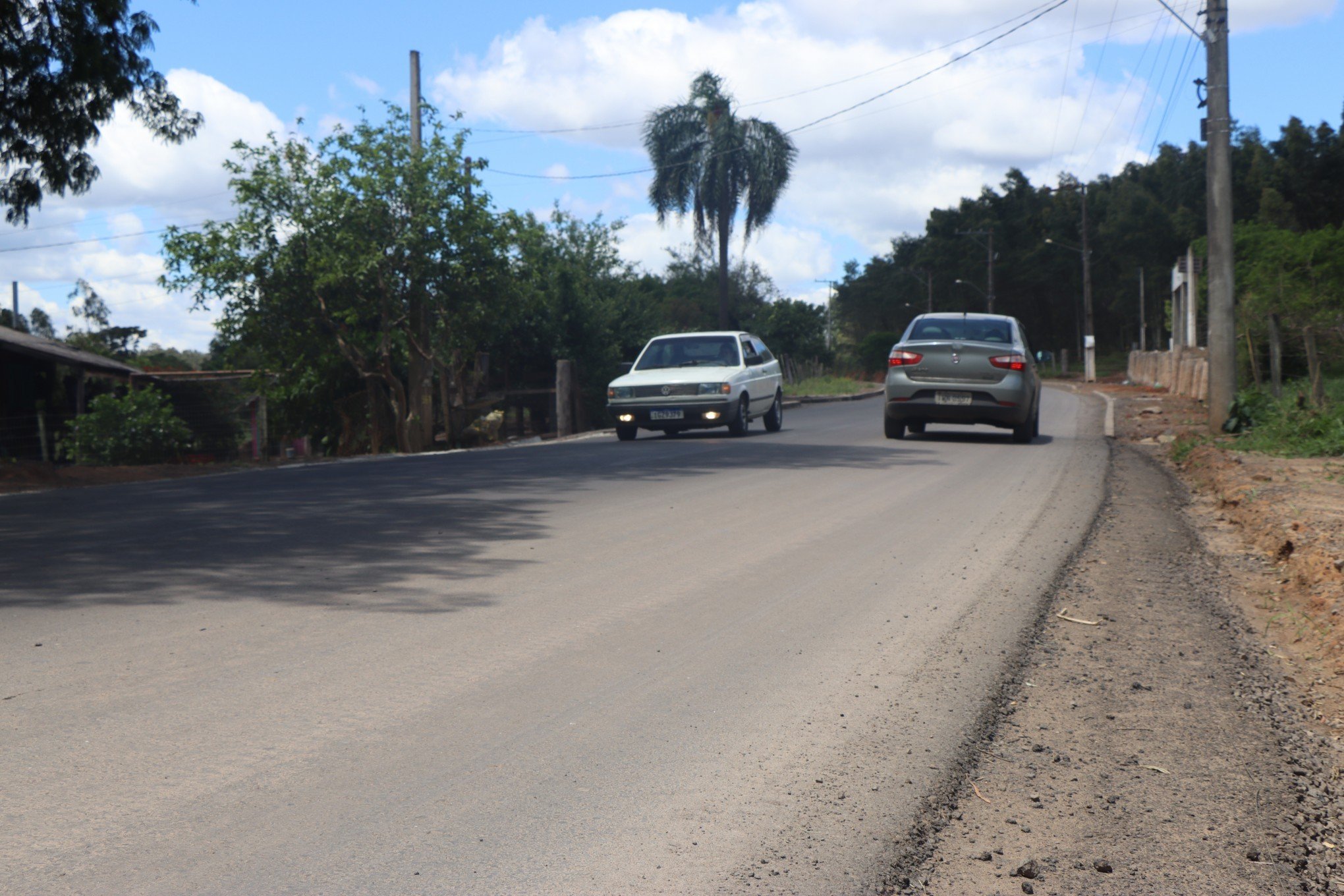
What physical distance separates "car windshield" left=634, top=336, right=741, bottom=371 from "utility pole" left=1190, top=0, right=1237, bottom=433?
273 inches

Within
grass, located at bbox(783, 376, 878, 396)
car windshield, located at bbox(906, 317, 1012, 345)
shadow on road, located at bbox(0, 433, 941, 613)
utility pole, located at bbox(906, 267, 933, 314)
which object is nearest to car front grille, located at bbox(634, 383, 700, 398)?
car windshield, located at bbox(906, 317, 1012, 345)

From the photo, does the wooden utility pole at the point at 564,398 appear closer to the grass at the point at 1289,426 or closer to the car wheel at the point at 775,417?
the car wheel at the point at 775,417

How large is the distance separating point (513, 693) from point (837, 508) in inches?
225

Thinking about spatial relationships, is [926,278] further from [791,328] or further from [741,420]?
[741,420]

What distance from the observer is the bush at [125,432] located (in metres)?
23.6

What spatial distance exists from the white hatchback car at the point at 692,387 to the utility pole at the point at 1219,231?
6709 millimetres

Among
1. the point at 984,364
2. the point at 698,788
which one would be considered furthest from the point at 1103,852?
the point at 984,364

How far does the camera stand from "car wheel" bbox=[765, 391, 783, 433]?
20.8 meters

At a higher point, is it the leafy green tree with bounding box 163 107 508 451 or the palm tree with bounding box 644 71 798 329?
the palm tree with bounding box 644 71 798 329

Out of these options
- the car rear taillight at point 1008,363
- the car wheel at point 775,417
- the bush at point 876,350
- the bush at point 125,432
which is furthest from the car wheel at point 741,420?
the bush at point 876,350

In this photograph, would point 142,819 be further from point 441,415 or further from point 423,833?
point 441,415

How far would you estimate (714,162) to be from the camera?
→ 1752 inches

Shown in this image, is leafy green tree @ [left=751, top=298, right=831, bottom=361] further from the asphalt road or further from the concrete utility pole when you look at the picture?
the asphalt road

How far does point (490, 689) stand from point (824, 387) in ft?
135
